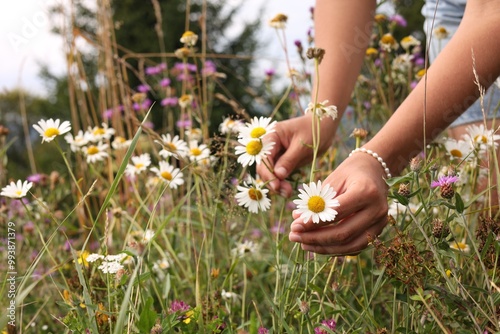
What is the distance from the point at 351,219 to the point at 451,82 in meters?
0.24

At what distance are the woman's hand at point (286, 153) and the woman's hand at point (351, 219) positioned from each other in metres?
0.19

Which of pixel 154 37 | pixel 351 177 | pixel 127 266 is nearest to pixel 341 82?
pixel 351 177

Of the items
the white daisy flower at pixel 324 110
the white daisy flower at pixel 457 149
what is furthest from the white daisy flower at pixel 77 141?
the white daisy flower at pixel 457 149

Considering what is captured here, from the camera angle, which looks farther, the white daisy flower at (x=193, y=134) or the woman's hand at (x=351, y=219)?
the white daisy flower at (x=193, y=134)

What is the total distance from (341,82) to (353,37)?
3.5 inches

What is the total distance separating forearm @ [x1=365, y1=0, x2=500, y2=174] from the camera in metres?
0.77

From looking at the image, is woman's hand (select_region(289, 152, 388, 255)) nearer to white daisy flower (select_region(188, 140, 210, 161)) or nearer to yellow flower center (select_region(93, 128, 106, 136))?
white daisy flower (select_region(188, 140, 210, 161))

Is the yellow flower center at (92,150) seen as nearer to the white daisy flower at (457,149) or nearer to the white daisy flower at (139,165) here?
the white daisy flower at (139,165)

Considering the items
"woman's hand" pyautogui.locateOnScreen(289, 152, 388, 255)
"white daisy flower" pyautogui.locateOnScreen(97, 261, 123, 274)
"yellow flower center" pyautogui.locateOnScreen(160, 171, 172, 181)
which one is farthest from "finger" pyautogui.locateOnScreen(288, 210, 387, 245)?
"yellow flower center" pyautogui.locateOnScreen(160, 171, 172, 181)

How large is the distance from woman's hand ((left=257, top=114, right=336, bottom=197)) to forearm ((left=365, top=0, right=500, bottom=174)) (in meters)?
0.15

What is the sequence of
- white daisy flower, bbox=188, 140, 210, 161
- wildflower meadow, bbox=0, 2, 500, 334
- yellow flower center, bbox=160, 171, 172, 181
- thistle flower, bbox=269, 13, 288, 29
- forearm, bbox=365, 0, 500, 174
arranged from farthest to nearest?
1. thistle flower, bbox=269, 13, 288, 29
2. white daisy flower, bbox=188, 140, 210, 161
3. yellow flower center, bbox=160, 171, 172, 181
4. forearm, bbox=365, 0, 500, 174
5. wildflower meadow, bbox=0, 2, 500, 334

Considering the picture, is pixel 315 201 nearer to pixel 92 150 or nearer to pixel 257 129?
pixel 257 129

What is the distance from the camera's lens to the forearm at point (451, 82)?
0.77m

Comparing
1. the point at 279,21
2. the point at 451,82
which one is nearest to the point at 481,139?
the point at 451,82
